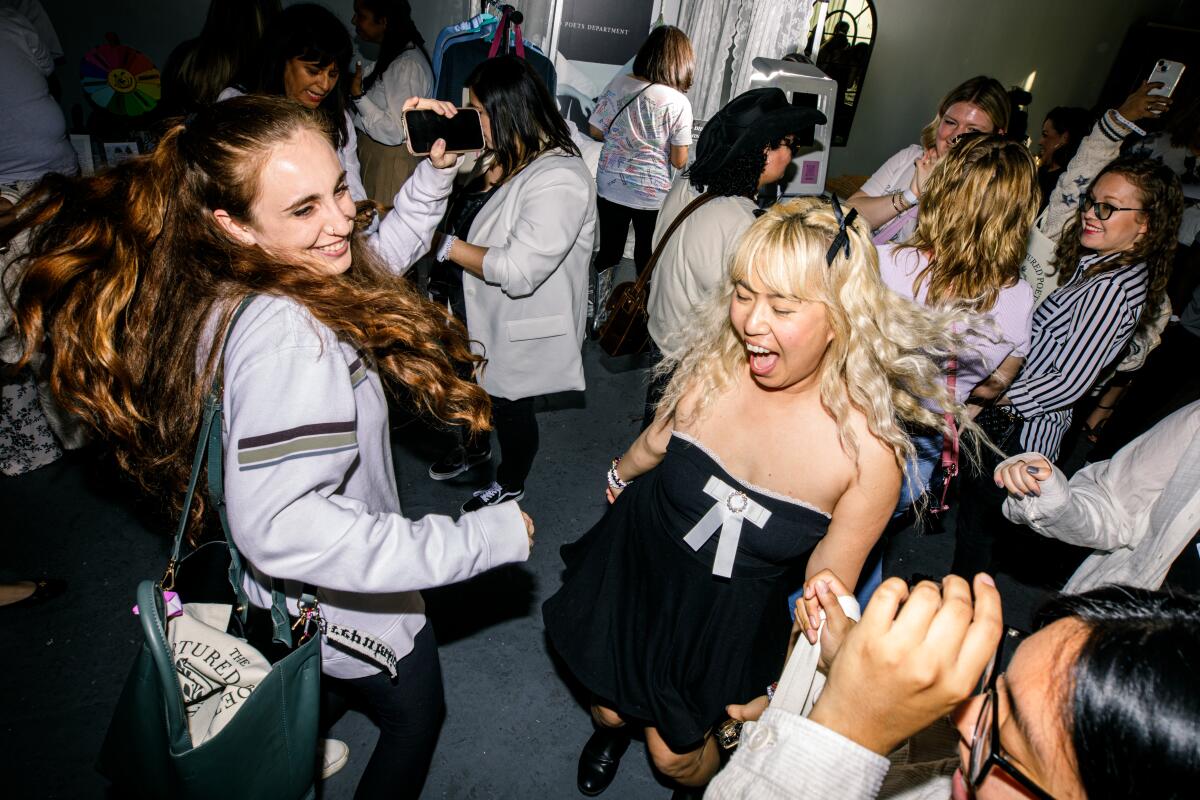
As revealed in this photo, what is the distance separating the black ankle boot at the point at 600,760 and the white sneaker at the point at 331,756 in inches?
31.5

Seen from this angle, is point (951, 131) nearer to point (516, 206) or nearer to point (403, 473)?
point (516, 206)

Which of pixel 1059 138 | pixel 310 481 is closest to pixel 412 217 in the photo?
pixel 310 481

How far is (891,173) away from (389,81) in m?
3.11

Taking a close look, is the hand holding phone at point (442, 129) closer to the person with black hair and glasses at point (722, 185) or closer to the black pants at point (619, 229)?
the person with black hair and glasses at point (722, 185)

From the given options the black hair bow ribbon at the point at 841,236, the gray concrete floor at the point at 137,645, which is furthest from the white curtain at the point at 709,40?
the black hair bow ribbon at the point at 841,236

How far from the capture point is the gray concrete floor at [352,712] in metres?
2.23

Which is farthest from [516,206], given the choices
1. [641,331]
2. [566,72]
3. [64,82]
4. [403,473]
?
[64,82]

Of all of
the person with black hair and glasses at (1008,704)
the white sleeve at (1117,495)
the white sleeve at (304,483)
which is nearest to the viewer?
the person with black hair and glasses at (1008,704)

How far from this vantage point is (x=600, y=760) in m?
2.28

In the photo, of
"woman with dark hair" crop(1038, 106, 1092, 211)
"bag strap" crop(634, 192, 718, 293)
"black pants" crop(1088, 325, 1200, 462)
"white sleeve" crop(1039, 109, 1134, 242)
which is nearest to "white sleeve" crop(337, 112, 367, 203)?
"bag strap" crop(634, 192, 718, 293)

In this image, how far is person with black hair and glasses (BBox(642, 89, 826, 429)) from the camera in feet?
9.00

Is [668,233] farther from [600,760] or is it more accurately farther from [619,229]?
[619,229]

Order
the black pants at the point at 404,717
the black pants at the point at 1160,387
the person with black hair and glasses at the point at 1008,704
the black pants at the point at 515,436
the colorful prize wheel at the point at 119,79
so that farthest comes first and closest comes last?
the black pants at the point at 1160,387
the colorful prize wheel at the point at 119,79
the black pants at the point at 515,436
the black pants at the point at 404,717
the person with black hair and glasses at the point at 1008,704

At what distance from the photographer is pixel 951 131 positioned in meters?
3.36
